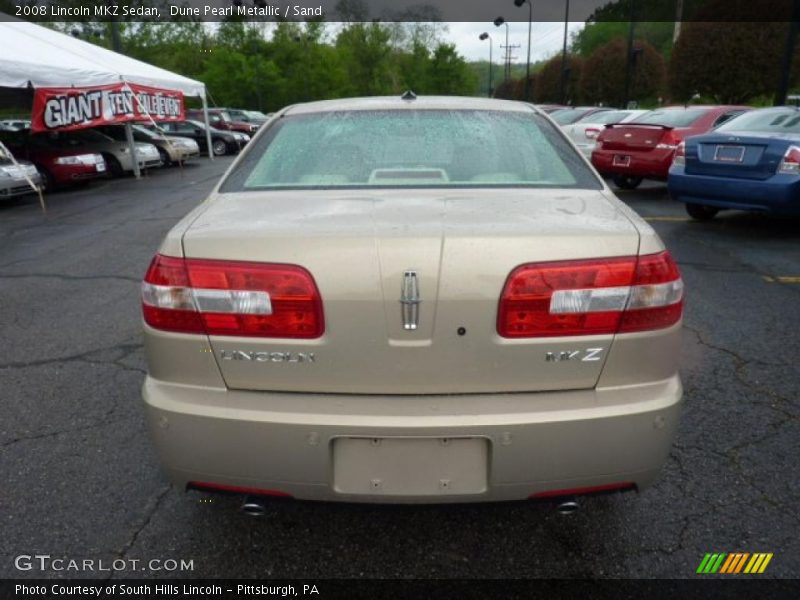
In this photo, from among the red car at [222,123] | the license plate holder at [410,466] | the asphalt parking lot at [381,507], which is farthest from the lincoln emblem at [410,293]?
the red car at [222,123]

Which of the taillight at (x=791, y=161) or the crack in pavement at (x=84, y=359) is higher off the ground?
the taillight at (x=791, y=161)

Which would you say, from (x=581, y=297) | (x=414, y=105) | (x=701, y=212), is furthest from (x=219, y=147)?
(x=581, y=297)

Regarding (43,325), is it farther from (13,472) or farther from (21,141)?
(21,141)

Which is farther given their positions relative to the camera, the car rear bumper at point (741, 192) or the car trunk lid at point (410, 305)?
the car rear bumper at point (741, 192)

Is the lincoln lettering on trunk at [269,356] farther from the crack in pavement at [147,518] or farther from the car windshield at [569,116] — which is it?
the car windshield at [569,116]

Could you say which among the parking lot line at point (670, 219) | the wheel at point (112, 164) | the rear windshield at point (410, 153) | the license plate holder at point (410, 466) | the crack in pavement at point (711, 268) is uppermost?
the rear windshield at point (410, 153)

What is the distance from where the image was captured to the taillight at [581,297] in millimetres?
1693

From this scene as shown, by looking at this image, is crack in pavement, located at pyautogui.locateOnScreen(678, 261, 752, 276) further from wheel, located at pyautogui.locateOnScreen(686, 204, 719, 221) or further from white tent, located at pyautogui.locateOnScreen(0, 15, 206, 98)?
white tent, located at pyautogui.locateOnScreen(0, 15, 206, 98)

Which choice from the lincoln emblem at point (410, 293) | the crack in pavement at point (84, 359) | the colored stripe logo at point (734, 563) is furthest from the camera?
the crack in pavement at point (84, 359)

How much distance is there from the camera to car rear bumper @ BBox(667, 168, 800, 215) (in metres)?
6.32

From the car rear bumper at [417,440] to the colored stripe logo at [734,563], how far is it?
59 centimetres

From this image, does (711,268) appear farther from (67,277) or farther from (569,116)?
(569,116)

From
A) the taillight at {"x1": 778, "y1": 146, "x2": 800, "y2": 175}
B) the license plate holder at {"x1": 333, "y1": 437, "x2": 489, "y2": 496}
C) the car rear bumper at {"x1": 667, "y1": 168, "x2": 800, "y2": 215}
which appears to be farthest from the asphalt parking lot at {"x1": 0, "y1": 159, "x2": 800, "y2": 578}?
the taillight at {"x1": 778, "y1": 146, "x2": 800, "y2": 175}

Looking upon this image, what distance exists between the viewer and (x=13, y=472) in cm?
265
